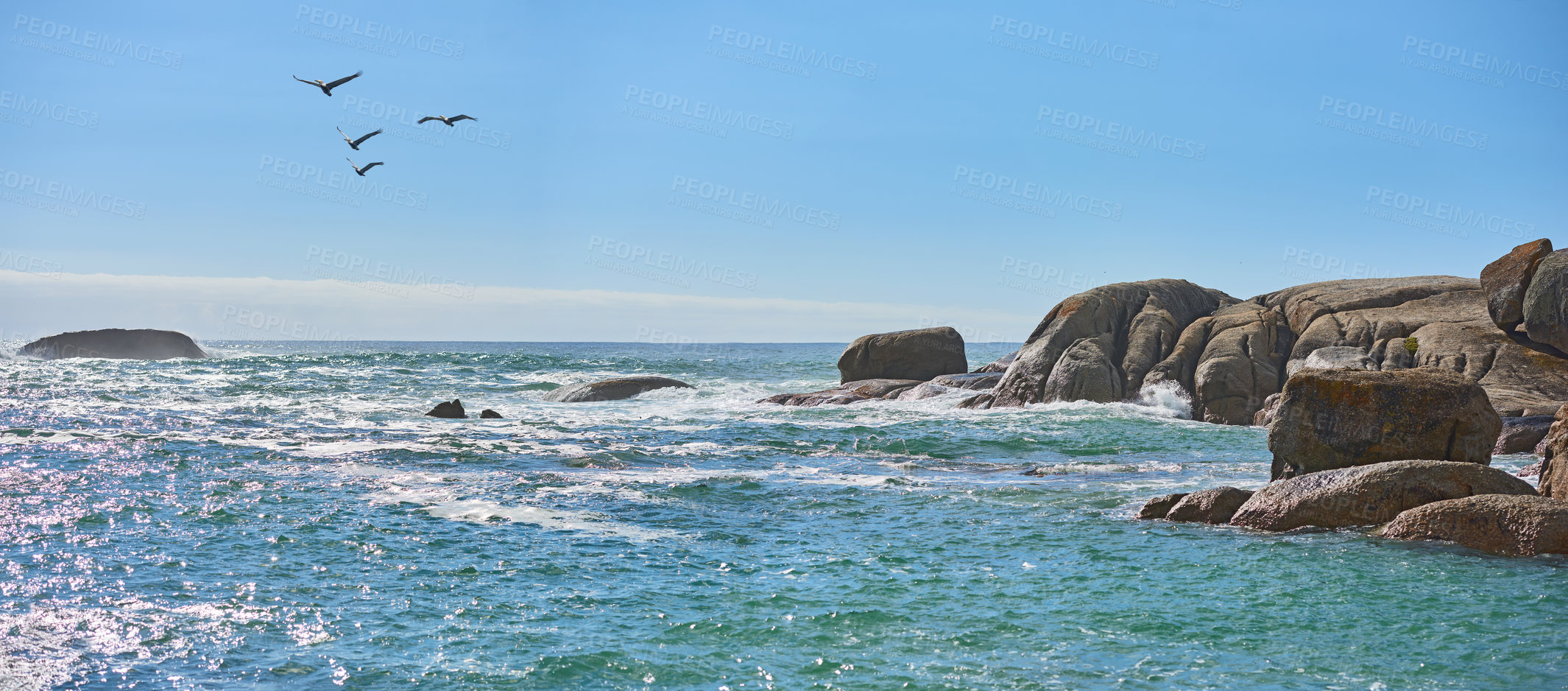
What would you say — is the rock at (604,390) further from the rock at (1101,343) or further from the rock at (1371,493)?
the rock at (1371,493)

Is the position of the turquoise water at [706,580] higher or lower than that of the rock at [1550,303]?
lower

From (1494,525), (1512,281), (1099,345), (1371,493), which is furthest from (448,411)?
(1512,281)

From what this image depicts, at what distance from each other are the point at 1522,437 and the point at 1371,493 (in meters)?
9.58

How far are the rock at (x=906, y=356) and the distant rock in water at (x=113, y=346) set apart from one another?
207ft

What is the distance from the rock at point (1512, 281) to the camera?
877 inches

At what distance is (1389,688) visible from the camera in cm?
612

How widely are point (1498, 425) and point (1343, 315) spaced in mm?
15186

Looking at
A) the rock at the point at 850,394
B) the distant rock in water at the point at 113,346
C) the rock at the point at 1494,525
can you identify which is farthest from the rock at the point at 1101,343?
the distant rock in water at the point at 113,346

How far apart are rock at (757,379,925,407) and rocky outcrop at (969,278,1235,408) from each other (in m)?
4.04

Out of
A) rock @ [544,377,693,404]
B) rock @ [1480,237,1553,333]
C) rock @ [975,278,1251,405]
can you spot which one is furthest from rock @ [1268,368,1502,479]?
rock @ [544,377,693,404]

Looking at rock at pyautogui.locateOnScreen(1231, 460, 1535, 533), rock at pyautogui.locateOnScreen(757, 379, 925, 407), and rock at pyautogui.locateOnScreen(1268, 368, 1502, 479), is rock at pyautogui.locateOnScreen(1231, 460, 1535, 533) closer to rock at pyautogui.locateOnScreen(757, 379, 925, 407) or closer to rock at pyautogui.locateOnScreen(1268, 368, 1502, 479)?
rock at pyautogui.locateOnScreen(1268, 368, 1502, 479)

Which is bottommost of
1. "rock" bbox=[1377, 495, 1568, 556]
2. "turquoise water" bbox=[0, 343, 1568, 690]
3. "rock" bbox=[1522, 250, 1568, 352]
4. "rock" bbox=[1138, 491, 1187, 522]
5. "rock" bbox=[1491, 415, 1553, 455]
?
"turquoise water" bbox=[0, 343, 1568, 690]

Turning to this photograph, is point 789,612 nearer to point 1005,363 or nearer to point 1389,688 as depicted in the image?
point 1389,688

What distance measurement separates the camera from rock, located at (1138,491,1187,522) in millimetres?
11711
